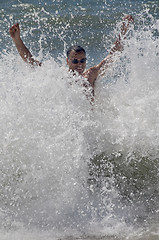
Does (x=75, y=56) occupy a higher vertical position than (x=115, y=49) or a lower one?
lower

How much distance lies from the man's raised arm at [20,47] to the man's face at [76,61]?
44 centimetres

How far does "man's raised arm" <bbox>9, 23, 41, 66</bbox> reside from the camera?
4534 mm

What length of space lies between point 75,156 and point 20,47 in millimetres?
1743

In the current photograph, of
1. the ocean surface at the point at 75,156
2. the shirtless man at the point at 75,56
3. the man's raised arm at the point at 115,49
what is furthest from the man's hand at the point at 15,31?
the man's raised arm at the point at 115,49

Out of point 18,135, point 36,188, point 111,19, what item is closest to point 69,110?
point 18,135

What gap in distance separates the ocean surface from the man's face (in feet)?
0.83

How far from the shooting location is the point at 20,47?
4633mm

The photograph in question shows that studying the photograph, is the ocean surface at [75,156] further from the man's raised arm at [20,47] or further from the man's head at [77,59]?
the man's head at [77,59]

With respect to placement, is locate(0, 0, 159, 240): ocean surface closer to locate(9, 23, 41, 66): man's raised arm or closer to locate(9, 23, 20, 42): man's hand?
locate(9, 23, 41, 66): man's raised arm

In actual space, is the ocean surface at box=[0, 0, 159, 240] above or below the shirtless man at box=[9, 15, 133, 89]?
below

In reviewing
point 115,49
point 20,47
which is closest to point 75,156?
point 20,47

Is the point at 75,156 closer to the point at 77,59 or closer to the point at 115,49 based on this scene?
the point at 77,59

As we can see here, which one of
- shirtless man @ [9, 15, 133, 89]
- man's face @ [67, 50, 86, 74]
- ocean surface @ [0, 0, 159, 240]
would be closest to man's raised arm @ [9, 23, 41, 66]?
shirtless man @ [9, 15, 133, 89]

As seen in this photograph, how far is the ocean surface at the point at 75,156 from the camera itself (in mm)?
3393
